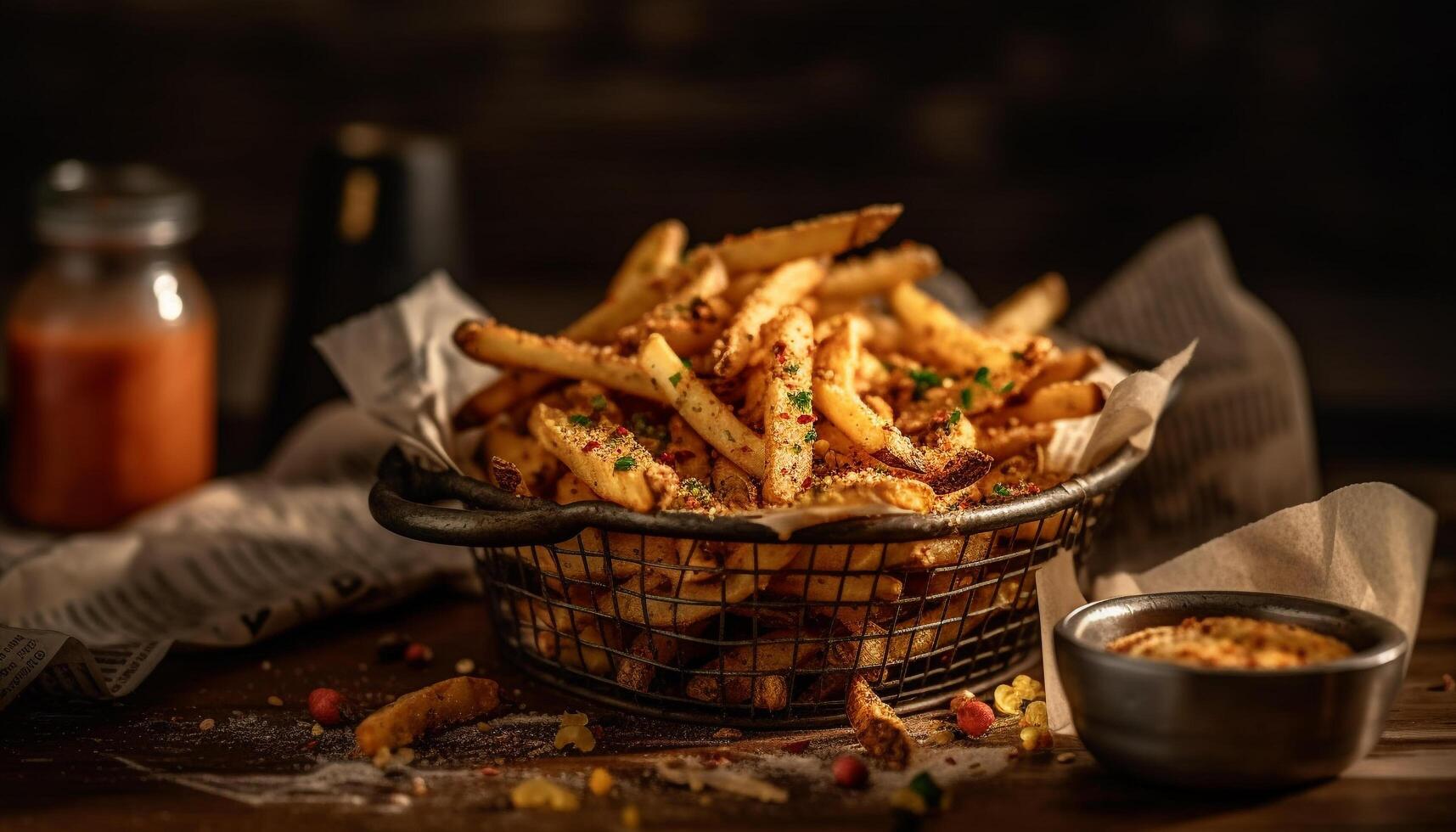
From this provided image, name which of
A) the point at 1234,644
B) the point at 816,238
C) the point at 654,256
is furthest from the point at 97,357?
the point at 1234,644

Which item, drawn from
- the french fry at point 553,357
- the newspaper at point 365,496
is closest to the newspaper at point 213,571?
the newspaper at point 365,496

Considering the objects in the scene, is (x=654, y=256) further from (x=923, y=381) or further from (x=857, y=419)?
(x=857, y=419)

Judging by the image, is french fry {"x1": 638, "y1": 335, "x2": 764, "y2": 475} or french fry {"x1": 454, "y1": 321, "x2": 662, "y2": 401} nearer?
french fry {"x1": 638, "y1": 335, "x2": 764, "y2": 475}

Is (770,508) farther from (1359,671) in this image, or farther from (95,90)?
(95,90)

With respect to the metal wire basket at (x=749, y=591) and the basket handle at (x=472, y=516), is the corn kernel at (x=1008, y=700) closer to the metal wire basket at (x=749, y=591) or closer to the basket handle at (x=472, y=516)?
the metal wire basket at (x=749, y=591)

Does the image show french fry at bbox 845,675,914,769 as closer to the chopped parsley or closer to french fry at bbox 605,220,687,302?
the chopped parsley

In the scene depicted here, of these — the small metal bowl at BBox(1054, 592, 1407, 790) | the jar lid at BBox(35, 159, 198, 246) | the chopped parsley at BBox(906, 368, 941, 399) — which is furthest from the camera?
the jar lid at BBox(35, 159, 198, 246)

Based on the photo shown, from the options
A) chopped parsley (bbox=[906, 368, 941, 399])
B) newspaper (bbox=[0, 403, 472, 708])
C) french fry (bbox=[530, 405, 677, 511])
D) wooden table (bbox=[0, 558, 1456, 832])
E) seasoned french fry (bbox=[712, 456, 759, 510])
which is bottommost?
newspaper (bbox=[0, 403, 472, 708])

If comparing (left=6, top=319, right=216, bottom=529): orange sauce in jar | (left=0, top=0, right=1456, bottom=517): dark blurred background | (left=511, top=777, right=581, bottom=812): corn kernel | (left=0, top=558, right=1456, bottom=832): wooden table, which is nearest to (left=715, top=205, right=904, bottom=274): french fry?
(left=0, top=558, right=1456, bottom=832): wooden table

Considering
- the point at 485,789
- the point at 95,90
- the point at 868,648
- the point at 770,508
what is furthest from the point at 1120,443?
the point at 95,90
